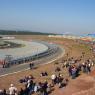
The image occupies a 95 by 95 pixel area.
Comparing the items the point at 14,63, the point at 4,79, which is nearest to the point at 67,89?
the point at 4,79

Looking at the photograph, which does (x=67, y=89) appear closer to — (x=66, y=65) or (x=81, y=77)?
(x=81, y=77)

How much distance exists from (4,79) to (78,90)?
39.0ft

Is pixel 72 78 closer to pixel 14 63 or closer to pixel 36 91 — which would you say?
pixel 36 91

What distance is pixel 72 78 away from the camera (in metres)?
31.2

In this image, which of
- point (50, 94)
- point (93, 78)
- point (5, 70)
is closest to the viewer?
point (50, 94)

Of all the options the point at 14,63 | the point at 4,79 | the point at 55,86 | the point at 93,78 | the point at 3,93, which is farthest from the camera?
the point at 14,63

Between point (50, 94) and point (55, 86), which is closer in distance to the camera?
point (50, 94)

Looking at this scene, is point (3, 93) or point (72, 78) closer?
point (3, 93)

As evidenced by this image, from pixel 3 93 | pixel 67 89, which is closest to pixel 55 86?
pixel 67 89

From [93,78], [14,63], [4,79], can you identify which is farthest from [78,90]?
[14,63]

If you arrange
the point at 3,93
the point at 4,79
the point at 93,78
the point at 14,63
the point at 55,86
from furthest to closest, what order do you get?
the point at 14,63 → the point at 4,79 → the point at 93,78 → the point at 55,86 → the point at 3,93

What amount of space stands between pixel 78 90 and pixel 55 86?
9.14ft

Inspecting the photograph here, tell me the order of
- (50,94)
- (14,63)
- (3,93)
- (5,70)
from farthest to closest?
(14,63) < (5,70) < (50,94) < (3,93)

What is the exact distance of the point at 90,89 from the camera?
26016 millimetres
